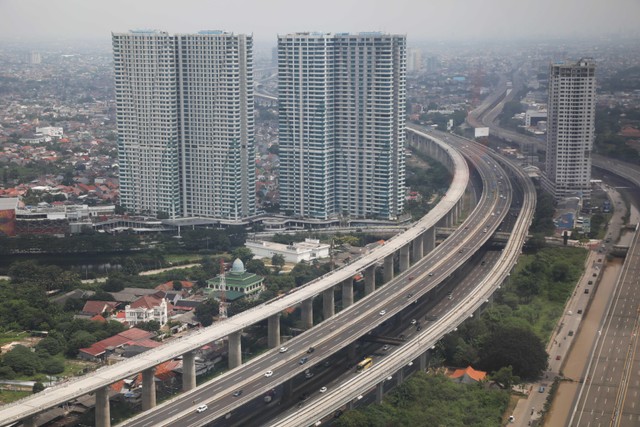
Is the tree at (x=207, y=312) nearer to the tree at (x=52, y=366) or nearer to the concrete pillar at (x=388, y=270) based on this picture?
the tree at (x=52, y=366)

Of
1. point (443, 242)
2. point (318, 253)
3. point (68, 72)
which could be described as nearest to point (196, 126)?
point (318, 253)

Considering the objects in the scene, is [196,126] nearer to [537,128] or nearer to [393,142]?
[393,142]

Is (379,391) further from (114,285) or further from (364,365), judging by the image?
(114,285)

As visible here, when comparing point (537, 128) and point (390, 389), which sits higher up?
point (537, 128)

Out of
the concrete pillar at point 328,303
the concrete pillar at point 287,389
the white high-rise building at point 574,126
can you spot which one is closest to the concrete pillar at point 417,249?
the concrete pillar at point 328,303

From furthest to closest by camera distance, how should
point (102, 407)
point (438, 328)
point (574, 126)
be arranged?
point (574, 126) → point (438, 328) → point (102, 407)

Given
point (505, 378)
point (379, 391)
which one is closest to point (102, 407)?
point (379, 391)

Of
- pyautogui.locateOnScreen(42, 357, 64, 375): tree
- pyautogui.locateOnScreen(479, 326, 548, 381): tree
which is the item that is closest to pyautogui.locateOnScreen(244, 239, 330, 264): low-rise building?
pyautogui.locateOnScreen(479, 326, 548, 381): tree
